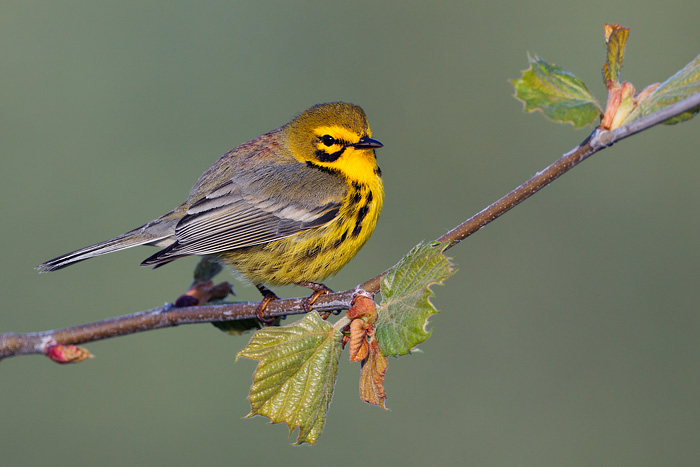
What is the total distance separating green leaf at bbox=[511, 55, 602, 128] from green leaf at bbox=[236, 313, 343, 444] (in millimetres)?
1262

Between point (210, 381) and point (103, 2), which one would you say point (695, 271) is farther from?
point (103, 2)

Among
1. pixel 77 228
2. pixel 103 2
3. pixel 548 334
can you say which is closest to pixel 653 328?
pixel 548 334

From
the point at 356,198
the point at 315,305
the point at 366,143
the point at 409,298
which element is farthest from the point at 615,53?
the point at 356,198

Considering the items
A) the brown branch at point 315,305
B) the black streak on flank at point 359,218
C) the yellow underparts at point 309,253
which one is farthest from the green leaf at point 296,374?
the black streak on flank at point 359,218

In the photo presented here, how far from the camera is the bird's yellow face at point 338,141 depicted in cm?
459

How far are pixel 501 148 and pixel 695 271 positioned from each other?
271 cm

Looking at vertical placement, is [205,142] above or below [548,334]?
above

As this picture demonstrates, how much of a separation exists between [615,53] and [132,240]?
3287 millimetres

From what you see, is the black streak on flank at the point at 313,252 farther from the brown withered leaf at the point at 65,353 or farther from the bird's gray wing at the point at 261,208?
the brown withered leaf at the point at 65,353

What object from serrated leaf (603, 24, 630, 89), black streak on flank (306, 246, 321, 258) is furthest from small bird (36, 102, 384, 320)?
serrated leaf (603, 24, 630, 89)

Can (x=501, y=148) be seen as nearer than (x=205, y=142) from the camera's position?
No

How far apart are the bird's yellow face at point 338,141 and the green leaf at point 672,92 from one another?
2.15 m

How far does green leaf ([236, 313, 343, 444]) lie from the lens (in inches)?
102

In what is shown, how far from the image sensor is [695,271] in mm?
7609
